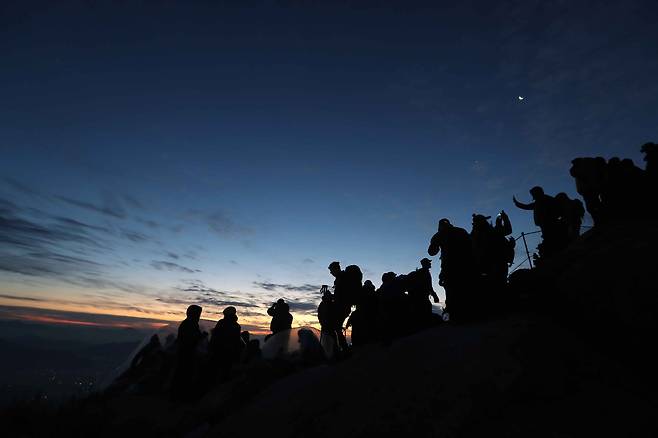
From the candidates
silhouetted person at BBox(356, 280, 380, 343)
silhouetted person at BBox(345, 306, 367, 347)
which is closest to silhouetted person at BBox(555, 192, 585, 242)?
silhouetted person at BBox(356, 280, 380, 343)

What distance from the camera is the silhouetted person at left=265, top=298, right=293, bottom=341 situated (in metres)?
12.0

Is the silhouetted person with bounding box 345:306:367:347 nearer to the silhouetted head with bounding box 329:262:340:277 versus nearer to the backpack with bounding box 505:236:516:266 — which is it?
the silhouetted head with bounding box 329:262:340:277

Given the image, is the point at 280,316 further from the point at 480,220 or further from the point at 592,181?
the point at 592,181

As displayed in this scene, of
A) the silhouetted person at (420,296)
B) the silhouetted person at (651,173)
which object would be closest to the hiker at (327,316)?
the silhouetted person at (420,296)

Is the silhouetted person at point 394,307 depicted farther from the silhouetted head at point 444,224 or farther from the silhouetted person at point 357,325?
the silhouetted head at point 444,224

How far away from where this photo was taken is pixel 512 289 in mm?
5848

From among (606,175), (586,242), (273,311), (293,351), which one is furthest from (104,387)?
(606,175)

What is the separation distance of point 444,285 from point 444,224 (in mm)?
1230

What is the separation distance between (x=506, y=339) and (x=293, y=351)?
6.90 m

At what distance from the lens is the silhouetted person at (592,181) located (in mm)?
6340

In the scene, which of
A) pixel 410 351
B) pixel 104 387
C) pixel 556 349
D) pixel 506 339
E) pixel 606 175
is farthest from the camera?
pixel 104 387

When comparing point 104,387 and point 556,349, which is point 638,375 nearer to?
Answer: point 556,349

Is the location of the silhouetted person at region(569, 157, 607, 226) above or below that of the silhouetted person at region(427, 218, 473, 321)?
above

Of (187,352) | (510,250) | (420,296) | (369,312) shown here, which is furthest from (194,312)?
(510,250)
